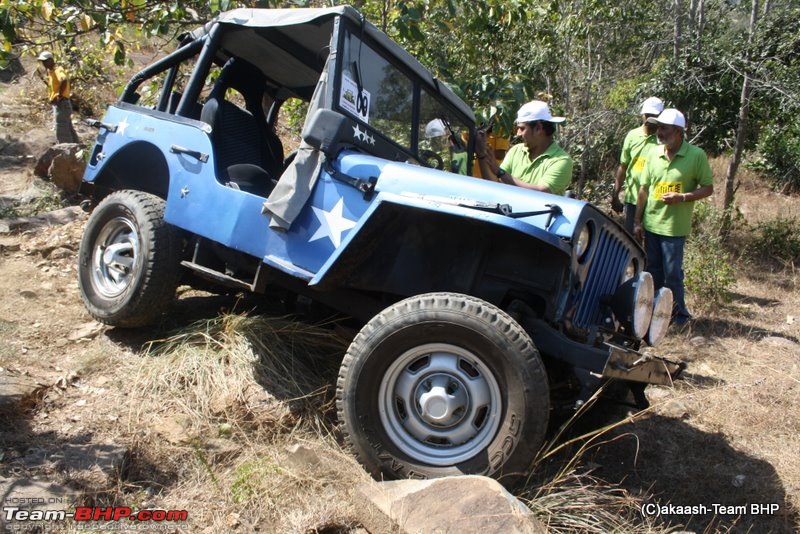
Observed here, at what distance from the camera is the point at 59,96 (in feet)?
31.5

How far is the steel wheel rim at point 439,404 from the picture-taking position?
3.00 metres

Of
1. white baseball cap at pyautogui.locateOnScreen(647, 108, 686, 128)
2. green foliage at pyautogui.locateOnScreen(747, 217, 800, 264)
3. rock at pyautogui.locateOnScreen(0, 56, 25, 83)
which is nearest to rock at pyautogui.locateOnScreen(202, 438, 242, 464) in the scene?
white baseball cap at pyautogui.locateOnScreen(647, 108, 686, 128)

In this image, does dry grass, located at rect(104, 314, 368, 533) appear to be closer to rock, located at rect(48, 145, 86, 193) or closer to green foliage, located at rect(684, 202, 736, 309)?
green foliage, located at rect(684, 202, 736, 309)

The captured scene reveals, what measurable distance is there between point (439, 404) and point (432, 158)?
2.05m

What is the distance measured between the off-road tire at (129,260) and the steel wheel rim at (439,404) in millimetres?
1764

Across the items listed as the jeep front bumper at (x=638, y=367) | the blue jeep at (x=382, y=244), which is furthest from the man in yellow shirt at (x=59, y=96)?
the jeep front bumper at (x=638, y=367)

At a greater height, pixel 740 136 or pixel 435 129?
pixel 740 136

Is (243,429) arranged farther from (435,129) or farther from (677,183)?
(677,183)

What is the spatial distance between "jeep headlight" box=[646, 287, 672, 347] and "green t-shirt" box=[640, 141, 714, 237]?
2339mm

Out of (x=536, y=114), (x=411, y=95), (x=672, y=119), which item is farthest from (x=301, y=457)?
(x=672, y=119)

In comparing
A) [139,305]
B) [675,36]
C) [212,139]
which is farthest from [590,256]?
[675,36]

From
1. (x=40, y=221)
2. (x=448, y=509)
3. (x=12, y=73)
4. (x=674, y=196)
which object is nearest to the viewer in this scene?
(x=448, y=509)

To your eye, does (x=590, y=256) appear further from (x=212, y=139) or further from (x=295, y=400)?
(x=212, y=139)

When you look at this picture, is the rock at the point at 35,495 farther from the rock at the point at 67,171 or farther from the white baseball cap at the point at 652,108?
the rock at the point at 67,171
